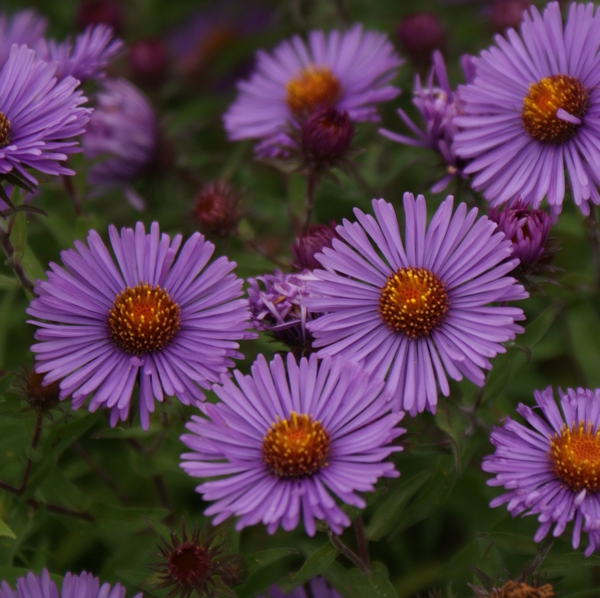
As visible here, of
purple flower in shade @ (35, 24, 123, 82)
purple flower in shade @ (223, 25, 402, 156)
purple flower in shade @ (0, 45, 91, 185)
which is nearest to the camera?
purple flower in shade @ (0, 45, 91, 185)

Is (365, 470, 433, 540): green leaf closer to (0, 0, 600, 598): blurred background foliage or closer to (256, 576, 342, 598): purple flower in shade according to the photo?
(0, 0, 600, 598): blurred background foliage

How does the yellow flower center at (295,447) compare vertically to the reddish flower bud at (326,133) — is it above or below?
below

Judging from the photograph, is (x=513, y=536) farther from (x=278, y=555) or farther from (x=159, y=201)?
(x=159, y=201)

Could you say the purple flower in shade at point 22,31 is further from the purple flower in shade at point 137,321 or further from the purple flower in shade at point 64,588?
the purple flower in shade at point 64,588

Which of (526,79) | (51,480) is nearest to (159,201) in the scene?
(51,480)

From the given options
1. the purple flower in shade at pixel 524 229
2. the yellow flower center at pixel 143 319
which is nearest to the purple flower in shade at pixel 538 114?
the purple flower in shade at pixel 524 229

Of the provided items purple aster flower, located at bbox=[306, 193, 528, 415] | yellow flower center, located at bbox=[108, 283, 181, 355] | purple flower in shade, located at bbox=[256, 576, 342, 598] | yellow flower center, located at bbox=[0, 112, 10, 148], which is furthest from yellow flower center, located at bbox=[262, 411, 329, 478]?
yellow flower center, located at bbox=[0, 112, 10, 148]
